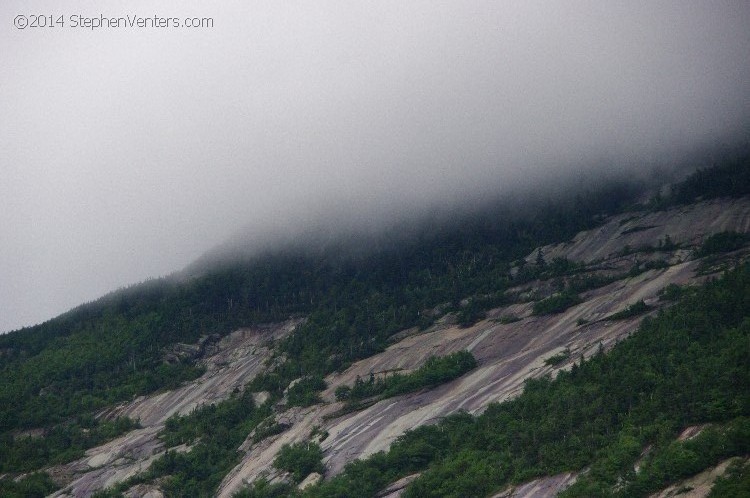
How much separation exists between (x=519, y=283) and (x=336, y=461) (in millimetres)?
54793

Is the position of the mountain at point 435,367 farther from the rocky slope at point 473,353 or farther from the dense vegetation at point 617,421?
the rocky slope at point 473,353

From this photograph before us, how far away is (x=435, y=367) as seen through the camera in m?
132

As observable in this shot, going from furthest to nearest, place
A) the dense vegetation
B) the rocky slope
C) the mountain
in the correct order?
the rocky slope
the mountain
the dense vegetation

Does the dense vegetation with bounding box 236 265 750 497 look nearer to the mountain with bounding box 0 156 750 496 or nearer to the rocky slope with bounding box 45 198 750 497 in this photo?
the mountain with bounding box 0 156 750 496

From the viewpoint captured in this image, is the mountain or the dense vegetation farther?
the mountain

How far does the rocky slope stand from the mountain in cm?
46

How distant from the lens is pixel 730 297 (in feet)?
356

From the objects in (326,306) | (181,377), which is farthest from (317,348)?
(181,377)

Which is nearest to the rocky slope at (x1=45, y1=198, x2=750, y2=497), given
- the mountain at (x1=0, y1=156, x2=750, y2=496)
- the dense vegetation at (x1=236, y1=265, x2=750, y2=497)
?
the mountain at (x1=0, y1=156, x2=750, y2=496)

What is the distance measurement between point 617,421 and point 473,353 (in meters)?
41.1

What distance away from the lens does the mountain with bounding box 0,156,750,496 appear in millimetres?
94000

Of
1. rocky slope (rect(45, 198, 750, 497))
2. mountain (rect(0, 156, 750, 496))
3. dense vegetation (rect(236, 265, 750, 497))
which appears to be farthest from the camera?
rocky slope (rect(45, 198, 750, 497))

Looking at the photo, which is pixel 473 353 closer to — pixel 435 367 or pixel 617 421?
pixel 435 367

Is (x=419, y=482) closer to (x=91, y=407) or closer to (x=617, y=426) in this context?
(x=617, y=426)
